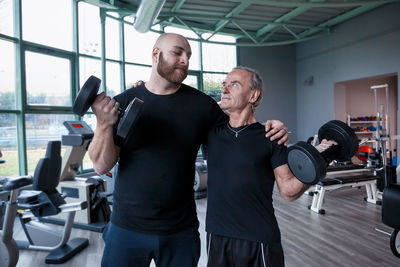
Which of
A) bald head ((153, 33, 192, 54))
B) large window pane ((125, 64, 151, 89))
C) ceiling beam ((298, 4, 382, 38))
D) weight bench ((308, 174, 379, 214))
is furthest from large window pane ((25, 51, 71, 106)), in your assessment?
ceiling beam ((298, 4, 382, 38))

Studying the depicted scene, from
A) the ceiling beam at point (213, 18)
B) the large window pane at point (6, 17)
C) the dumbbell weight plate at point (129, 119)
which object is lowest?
the dumbbell weight plate at point (129, 119)

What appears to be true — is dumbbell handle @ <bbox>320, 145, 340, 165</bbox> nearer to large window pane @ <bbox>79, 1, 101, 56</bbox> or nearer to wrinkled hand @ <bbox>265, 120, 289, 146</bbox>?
wrinkled hand @ <bbox>265, 120, 289, 146</bbox>

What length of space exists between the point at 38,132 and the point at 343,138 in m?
4.33

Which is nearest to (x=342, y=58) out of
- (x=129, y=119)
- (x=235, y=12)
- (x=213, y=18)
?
(x=235, y=12)

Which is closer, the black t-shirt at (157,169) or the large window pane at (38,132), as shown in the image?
the black t-shirt at (157,169)

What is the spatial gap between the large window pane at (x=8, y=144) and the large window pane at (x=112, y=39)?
7.08ft

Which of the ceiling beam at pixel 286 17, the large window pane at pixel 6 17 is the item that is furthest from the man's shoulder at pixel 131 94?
the ceiling beam at pixel 286 17

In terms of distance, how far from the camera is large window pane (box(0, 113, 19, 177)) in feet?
12.3

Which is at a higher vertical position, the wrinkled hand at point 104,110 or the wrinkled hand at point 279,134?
the wrinkled hand at point 104,110

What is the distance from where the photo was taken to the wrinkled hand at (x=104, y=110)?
948 millimetres

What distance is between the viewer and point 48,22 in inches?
170

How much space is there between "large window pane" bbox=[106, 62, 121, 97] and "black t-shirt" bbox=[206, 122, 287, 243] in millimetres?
4654

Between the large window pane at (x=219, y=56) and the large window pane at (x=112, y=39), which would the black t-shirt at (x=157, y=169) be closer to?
the large window pane at (x=112, y=39)

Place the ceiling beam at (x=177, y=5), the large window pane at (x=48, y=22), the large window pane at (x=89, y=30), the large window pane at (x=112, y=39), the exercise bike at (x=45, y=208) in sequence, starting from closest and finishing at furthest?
1. the exercise bike at (x=45, y=208)
2. the large window pane at (x=48, y=22)
3. the large window pane at (x=89, y=30)
4. the ceiling beam at (x=177, y=5)
5. the large window pane at (x=112, y=39)
